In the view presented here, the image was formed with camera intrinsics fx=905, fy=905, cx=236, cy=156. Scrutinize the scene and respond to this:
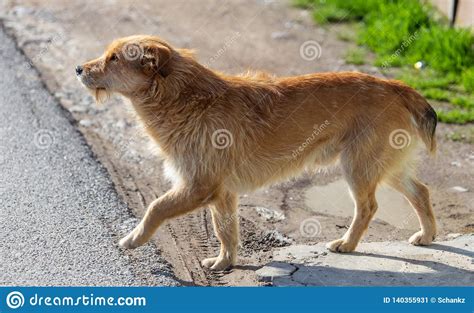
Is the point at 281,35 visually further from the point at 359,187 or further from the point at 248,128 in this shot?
the point at 248,128

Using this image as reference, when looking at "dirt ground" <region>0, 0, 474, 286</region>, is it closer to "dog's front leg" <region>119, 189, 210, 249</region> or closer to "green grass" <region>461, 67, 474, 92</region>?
"dog's front leg" <region>119, 189, 210, 249</region>

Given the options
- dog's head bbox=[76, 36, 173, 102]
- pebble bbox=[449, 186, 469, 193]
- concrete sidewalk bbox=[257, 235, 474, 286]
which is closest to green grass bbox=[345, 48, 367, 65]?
pebble bbox=[449, 186, 469, 193]

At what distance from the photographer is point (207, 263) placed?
703 centimetres

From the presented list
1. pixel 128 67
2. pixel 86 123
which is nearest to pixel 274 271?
pixel 128 67

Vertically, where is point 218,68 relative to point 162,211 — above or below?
below

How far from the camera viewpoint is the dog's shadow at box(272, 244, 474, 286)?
6602 mm

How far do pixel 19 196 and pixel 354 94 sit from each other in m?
2.97

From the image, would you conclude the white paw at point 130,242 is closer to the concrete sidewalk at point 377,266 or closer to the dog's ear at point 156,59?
the concrete sidewalk at point 377,266

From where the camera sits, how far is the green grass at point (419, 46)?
1059 cm

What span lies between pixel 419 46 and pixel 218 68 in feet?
8.51

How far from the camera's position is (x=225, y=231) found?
277 inches

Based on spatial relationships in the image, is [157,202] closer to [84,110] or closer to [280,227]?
[280,227]

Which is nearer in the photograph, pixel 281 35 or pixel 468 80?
pixel 468 80

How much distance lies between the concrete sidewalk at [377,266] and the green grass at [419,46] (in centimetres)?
301
